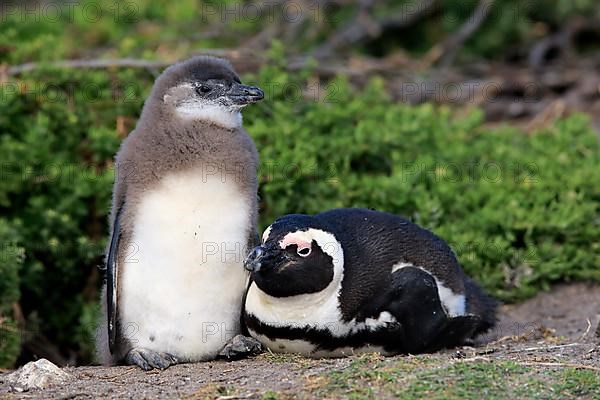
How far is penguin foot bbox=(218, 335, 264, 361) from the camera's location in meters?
4.99

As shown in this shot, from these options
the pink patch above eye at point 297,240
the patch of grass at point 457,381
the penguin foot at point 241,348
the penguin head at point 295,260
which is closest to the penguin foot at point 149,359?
the penguin foot at point 241,348

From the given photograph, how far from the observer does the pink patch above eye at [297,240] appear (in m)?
4.77

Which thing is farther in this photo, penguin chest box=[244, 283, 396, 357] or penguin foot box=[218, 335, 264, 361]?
penguin foot box=[218, 335, 264, 361]

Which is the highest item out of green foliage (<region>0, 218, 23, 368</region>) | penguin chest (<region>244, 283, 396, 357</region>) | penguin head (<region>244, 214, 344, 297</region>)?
penguin head (<region>244, 214, 344, 297</region>)

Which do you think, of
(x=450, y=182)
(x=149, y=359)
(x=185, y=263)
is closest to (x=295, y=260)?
(x=185, y=263)

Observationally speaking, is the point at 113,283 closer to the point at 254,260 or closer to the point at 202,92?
the point at 254,260

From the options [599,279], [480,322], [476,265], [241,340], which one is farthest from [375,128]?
[241,340]

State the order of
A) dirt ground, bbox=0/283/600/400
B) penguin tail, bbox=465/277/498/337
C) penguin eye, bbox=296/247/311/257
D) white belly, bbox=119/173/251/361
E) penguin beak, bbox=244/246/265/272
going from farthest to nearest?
1. penguin tail, bbox=465/277/498/337
2. white belly, bbox=119/173/251/361
3. penguin eye, bbox=296/247/311/257
4. penguin beak, bbox=244/246/265/272
5. dirt ground, bbox=0/283/600/400

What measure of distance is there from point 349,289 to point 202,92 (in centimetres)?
123

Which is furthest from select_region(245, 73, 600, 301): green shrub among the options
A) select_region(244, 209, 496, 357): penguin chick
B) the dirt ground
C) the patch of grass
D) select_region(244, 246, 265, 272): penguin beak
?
the patch of grass

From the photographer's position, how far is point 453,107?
10664 mm

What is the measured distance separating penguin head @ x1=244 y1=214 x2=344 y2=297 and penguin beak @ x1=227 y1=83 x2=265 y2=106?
0.69m

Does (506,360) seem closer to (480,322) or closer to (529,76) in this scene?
(480,322)

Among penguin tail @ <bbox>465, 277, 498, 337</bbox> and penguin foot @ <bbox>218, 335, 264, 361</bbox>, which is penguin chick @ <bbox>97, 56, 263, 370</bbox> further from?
penguin tail @ <bbox>465, 277, 498, 337</bbox>
